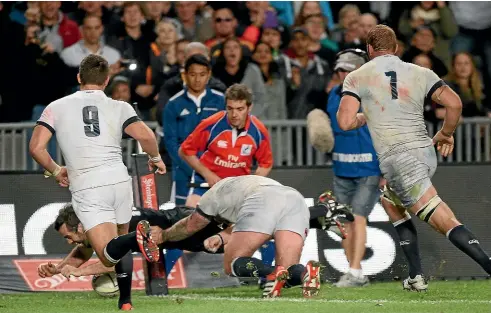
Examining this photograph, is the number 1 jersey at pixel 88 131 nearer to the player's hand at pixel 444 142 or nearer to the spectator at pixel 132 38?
the player's hand at pixel 444 142

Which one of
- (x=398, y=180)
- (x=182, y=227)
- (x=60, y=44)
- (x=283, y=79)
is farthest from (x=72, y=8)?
(x=398, y=180)

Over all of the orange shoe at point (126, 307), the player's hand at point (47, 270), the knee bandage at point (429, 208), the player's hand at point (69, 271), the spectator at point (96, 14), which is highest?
the spectator at point (96, 14)

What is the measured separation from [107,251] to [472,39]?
8179 mm

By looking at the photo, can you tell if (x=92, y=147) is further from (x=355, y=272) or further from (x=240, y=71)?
(x=240, y=71)

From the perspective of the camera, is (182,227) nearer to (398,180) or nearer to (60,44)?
(398,180)

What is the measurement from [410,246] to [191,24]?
5.89 m

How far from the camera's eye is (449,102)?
9.75 m

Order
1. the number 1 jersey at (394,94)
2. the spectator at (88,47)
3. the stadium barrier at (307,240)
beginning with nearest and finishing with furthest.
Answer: the number 1 jersey at (394,94), the stadium barrier at (307,240), the spectator at (88,47)

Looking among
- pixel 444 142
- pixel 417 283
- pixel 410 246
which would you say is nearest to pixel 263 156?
pixel 410 246

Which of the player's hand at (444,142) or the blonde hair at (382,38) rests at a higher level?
the blonde hair at (382,38)

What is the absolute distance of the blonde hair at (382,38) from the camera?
9.97 metres

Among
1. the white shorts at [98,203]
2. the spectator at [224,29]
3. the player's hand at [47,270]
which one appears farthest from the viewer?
the spectator at [224,29]

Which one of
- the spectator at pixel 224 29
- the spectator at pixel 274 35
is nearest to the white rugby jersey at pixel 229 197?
the spectator at pixel 224 29

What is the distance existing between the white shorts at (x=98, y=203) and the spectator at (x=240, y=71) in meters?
5.10
